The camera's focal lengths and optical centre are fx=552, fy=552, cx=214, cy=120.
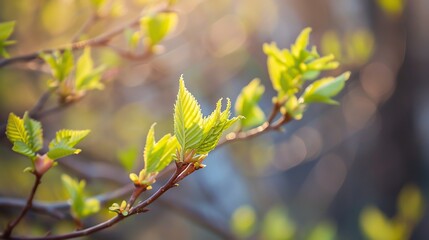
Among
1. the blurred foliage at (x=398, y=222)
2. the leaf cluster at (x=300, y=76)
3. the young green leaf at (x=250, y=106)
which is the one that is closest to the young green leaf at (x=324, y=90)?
the leaf cluster at (x=300, y=76)

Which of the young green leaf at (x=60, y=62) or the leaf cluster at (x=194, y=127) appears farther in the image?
the young green leaf at (x=60, y=62)

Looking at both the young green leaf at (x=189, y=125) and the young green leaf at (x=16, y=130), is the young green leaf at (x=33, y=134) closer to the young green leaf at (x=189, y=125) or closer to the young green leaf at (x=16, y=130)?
the young green leaf at (x=16, y=130)

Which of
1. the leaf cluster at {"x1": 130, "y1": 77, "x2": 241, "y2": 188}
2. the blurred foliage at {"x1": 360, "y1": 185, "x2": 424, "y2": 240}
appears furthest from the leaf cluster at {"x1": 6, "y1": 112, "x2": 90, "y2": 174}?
the blurred foliage at {"x1": 360, "y1": 185, "x2": 424, "y2": 240}

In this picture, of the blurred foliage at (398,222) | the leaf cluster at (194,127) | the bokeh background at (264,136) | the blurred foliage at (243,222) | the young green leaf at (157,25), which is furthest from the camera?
the bokeh background at (264,136)

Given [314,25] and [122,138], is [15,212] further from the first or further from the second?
[314,25]

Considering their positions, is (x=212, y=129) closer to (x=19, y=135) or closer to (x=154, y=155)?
(x=154, y=155)

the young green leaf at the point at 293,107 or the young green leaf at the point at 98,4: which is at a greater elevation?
the young green leaf at the point at 98,4
